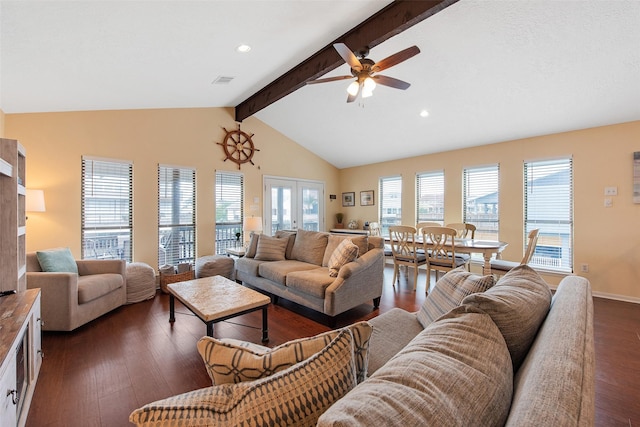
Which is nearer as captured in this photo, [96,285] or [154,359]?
[154,359]

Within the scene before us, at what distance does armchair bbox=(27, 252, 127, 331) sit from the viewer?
2.63 m

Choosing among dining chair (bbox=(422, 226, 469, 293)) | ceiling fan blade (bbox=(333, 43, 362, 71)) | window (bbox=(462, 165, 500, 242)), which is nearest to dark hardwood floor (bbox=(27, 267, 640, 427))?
dining chair (bbox=(422, 226, 469, 293))

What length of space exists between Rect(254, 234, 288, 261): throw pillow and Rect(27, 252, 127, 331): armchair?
1.71 m

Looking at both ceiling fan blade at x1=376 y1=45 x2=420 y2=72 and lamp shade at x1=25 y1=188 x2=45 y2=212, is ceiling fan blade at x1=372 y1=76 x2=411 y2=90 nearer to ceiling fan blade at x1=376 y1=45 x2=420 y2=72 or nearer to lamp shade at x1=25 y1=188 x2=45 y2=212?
ceiling fan blade at x1=376 y1=45 x2=420 y2=72

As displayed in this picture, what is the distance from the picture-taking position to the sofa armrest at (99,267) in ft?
11.0

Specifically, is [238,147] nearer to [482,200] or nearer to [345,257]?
[345,257]

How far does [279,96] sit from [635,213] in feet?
16.4

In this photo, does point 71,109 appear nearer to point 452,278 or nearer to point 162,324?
point 162,324

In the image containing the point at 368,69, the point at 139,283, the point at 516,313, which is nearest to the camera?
the point at 516,313

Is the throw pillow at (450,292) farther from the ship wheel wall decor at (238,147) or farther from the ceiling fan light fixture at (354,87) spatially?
the ship wheel wall decor at (238,147)

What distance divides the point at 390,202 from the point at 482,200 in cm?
185

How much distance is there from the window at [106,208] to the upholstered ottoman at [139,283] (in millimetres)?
565

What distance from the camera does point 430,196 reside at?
18.2 feet

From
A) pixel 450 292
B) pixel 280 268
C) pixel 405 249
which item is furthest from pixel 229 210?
pixel 450 292
